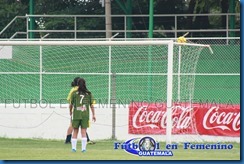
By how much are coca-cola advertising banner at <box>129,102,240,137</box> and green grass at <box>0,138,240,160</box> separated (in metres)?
0.75

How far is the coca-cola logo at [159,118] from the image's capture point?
66.4ft

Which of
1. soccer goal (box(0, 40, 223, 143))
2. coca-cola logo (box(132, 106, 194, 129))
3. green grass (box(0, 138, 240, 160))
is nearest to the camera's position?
green grass (box(0, 138, 240, 160))

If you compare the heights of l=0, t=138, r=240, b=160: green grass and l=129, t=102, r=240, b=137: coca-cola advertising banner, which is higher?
l=129, t=102, r=240, b=137: coca-cola advertising banner

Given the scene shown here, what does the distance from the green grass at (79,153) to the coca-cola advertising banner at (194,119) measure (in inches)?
29.7

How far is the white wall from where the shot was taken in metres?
21.6

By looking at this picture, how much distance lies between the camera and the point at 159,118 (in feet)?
68.2

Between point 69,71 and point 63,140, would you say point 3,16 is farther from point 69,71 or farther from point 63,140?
point 63,140

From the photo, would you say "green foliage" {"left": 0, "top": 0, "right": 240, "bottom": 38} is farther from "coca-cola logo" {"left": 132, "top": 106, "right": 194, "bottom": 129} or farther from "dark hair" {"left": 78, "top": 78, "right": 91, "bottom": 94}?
"dark hair" {"left": 78, "top": 78, "right": 91, "bottom": 94}

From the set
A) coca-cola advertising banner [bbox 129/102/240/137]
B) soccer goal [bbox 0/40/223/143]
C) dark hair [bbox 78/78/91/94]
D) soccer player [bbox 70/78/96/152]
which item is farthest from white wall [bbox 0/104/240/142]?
dark hair [bbox 78/78/91/94]

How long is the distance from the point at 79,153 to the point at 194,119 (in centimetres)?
451

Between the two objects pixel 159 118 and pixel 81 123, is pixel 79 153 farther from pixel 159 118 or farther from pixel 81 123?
pixel 159 118

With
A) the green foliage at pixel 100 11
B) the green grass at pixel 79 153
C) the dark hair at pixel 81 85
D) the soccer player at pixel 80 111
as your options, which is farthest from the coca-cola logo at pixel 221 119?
the green foliage at pixel 100 11

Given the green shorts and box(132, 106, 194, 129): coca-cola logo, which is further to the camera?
box(132, 106, 194, 129): coca-cola logo

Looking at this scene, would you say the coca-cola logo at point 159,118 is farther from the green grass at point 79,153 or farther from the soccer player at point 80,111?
the soccer player at point 80,111
